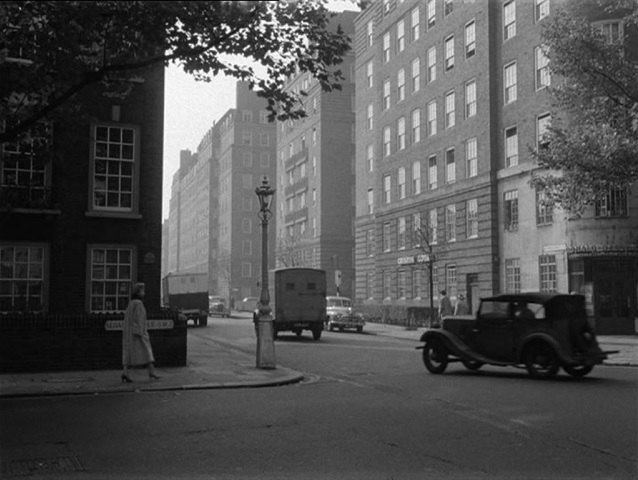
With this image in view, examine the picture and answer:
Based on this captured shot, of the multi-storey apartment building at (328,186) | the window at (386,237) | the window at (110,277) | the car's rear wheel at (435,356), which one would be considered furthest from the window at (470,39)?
the multi-storey apartment building at (328,186)

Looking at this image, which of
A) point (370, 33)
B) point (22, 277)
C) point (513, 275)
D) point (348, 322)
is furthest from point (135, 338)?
point (370, 33)

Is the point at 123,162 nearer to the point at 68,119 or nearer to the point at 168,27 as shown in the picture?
the point at 68,119

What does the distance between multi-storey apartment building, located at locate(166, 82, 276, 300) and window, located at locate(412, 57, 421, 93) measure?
173ft

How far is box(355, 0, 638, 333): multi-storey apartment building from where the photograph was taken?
98.4 ft

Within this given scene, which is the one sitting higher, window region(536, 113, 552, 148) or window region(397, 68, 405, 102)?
window region(397, 68, 405, 102)

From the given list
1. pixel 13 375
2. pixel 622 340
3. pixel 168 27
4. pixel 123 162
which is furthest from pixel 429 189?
pixel 168 27

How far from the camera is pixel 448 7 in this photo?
42.5 metres

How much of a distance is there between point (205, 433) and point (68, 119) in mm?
7258

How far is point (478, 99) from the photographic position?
3888 cm

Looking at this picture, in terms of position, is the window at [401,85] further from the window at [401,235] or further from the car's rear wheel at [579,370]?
the car's rear wheel at [579,370]

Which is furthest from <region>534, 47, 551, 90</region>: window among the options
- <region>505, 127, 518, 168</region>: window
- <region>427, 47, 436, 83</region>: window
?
<region>427, 47, 436, 83</region>: window

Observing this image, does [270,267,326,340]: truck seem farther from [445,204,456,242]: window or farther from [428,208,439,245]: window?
[428,208,439,245]: window

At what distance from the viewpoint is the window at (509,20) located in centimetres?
3653

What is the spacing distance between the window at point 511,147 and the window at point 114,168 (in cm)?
2270
